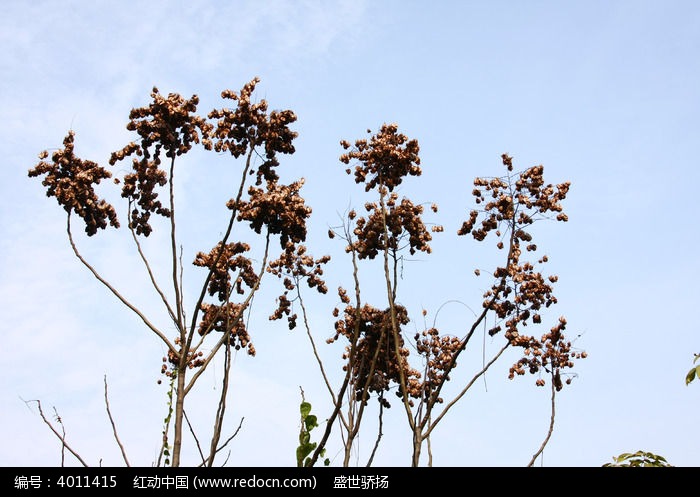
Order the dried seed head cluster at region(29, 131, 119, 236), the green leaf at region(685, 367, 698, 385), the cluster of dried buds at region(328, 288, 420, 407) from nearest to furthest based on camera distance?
the green leaf at region(685, 367, 698, 385)
the dried seed head cluster at region(29, 131, 119, 236)
the cluster of dried buds at region(328, 288, 420, 407)

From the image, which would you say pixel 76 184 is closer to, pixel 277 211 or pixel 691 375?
pixel 277 211

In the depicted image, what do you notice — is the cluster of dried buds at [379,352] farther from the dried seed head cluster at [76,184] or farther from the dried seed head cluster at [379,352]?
the dried seed head cluster at [76,184]

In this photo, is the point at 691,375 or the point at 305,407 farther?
the point at 305,407

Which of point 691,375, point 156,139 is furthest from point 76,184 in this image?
point 691,375

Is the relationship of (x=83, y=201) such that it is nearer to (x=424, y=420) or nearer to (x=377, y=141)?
(x=377, y=141)

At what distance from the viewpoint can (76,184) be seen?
9.71 meters

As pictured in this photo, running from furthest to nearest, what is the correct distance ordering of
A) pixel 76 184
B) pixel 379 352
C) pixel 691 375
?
pixel 379 352, pixel 76 184, pixel 691 375

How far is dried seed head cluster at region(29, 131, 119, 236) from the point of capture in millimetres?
9672

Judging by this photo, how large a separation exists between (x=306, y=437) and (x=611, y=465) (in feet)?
12.5

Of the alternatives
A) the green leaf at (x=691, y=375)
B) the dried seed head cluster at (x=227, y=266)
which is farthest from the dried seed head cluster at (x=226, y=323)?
the green leaf at (x=691, y=375)

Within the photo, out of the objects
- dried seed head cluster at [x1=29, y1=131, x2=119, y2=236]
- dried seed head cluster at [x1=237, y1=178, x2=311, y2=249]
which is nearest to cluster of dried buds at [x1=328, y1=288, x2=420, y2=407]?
dried seed head cluster at [x1=237, y1=178, x2=311, y2=249]

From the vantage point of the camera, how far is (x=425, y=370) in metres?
11.5

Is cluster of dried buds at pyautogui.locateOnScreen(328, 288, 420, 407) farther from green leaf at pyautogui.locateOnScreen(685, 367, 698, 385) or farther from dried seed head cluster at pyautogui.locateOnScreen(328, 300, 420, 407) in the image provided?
green leaf at pyautogui.locateOnScreen(685, 367, 698, 385)
